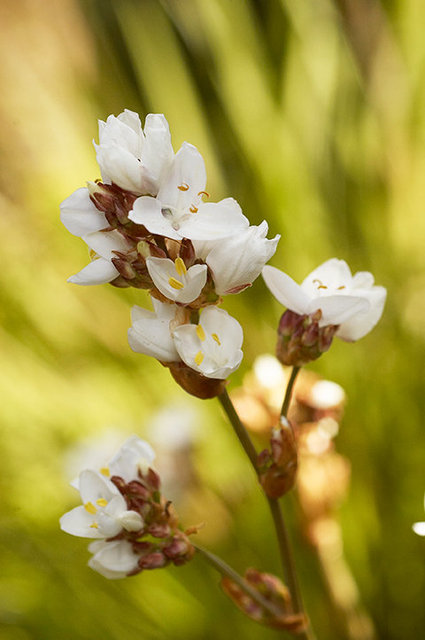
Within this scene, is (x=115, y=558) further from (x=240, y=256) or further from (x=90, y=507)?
(x=240, y=256)

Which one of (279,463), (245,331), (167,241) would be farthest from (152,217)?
(245,331)

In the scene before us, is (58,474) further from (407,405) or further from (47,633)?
(407,405)

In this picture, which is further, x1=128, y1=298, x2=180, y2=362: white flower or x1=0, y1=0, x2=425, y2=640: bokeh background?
x1=0, y1=0, x2=425, y2=640: bokeh background

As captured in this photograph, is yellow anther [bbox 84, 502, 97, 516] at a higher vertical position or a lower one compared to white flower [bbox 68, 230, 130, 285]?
lower

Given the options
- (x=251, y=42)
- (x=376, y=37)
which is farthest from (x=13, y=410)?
(x=376, y=37)

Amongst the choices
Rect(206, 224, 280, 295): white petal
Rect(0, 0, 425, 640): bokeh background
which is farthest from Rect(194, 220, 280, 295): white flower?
Rect(0, 0, 425, 640): bokeh background

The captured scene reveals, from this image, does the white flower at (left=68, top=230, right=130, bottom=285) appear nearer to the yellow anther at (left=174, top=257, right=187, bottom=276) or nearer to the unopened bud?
the yellow anther at (left=174, top=257, right=187, bottom=276)
